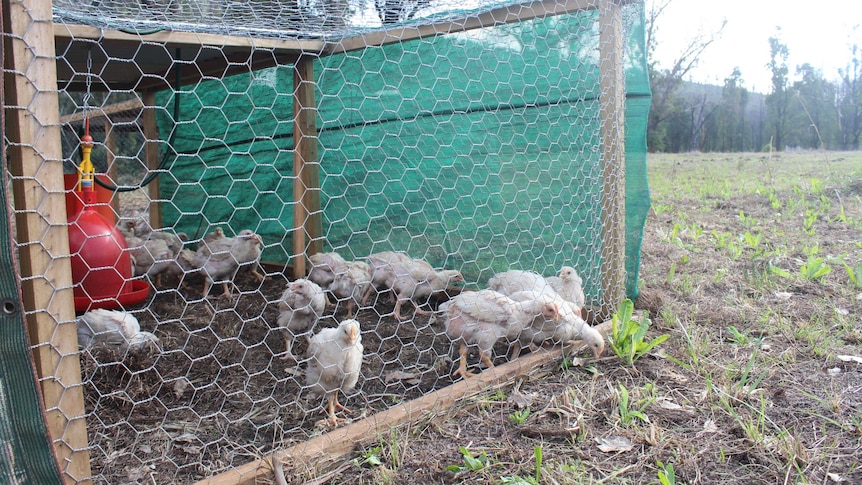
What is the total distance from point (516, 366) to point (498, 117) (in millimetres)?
1516

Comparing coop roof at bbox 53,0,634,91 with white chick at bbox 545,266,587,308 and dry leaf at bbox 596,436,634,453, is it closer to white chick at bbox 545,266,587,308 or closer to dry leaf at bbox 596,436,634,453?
white chick at bbox 545,266,587,308

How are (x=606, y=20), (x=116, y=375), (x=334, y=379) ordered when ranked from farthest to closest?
(x=606, y=20) < (x=116, y=375) < (x=334, y=379)

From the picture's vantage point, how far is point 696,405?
2.52m

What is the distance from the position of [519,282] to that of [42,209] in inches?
93.3

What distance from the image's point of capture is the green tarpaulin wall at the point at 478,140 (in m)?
3.44

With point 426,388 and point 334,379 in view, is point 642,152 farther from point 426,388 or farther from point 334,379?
point 334,379

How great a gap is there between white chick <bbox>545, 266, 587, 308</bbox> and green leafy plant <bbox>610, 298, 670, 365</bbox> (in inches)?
12.9

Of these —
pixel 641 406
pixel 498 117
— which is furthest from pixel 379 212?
pixel 641 406

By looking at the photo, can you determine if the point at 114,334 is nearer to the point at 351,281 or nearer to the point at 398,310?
the point at 351,281

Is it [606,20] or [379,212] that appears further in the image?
[379,212]

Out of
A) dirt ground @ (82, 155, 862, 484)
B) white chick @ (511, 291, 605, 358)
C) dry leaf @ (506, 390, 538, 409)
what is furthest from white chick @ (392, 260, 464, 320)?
dry leaf @ (506, 390, 538, 409)

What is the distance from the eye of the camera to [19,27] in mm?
1421

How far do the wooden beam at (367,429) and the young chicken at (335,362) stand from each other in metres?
0.19

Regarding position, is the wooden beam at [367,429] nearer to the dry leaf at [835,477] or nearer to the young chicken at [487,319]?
the young chicken at [487,319]
